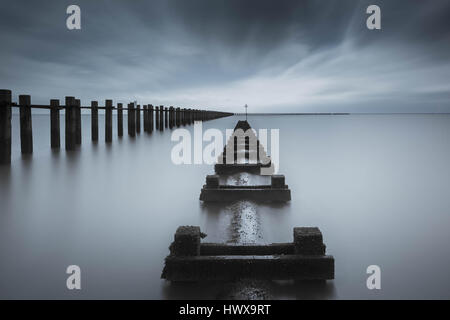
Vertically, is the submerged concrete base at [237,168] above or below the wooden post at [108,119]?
below

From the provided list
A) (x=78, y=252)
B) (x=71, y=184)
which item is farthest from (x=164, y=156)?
(x=78, y=252)

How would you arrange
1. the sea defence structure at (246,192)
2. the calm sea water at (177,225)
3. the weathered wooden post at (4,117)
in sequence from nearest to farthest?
the calm sea water at (177,225) < the sea defence structure at (246,192) < the weathered wooden post at (4,117)

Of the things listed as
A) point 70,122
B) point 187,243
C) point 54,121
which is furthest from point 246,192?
point 70,122

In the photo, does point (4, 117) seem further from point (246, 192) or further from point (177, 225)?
point (246, 192)

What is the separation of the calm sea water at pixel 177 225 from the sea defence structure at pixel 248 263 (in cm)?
Answer: 9

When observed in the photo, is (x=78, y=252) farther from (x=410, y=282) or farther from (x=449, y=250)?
(x=449, y=250)

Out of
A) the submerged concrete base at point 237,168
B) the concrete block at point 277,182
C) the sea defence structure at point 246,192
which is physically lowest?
the sea defence structure at point 246,192

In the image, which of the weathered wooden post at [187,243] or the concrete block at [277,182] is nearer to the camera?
the weathered wooden post at [187,243]

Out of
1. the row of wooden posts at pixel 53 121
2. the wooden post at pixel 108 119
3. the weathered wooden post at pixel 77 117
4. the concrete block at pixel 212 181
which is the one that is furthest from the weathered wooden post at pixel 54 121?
the concrete block at pixel 212 181

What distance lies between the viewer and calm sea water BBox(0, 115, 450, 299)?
9.71ft

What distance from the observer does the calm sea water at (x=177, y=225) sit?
296cm

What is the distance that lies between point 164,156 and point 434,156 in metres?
10.3

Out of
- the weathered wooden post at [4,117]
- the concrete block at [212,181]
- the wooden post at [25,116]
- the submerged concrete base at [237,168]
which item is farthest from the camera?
the wooden post at [25,116]

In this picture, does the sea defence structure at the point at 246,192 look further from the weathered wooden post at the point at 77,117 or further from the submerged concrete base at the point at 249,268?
the weathered wooden post at the point at 77,117
